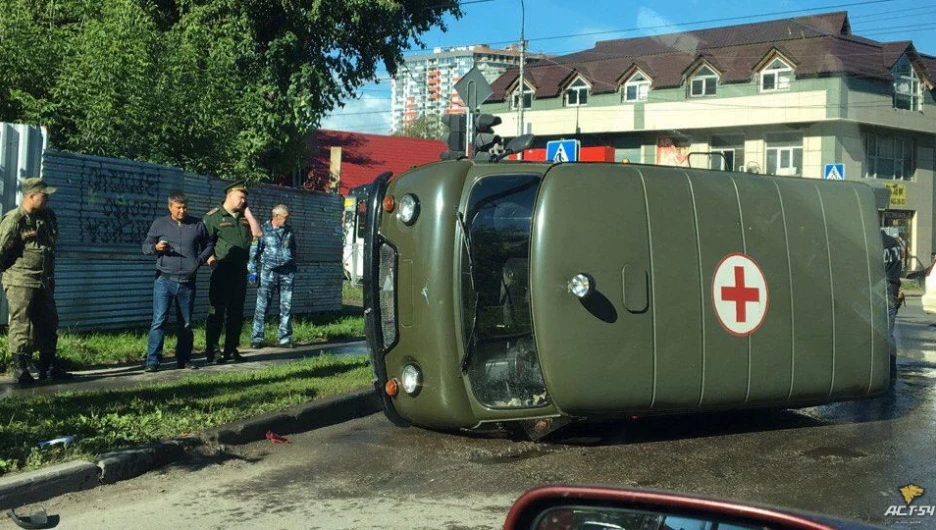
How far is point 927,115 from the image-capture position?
52656 millimetres

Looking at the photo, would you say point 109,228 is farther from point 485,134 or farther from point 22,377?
point 485,134

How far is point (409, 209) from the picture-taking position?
7551mm

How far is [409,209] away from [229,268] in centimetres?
487

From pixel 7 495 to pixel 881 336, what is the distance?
256 inches

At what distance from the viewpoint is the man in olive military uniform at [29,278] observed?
9.60 m

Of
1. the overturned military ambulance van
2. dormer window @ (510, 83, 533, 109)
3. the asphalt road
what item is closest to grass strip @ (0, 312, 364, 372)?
the asphalt road

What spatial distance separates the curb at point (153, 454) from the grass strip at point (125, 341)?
10.5 ft

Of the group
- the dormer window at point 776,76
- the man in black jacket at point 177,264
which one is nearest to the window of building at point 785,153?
→ the dormer window at point 776,76

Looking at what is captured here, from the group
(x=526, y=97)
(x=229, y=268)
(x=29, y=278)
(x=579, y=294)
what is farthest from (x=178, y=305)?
(x=526, y=97)

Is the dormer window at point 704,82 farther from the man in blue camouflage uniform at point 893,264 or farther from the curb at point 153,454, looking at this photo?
the curb at point 153,454

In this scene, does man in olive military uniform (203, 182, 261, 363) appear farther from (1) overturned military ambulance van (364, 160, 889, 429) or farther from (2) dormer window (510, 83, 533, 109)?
(2) dormer window (510, 83, 533, 109)

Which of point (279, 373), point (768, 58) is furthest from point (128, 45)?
point (768, 58)

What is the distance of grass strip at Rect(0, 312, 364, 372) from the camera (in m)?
11.0

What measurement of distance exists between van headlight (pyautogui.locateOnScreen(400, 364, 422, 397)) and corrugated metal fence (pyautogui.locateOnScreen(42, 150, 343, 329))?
599 cm
